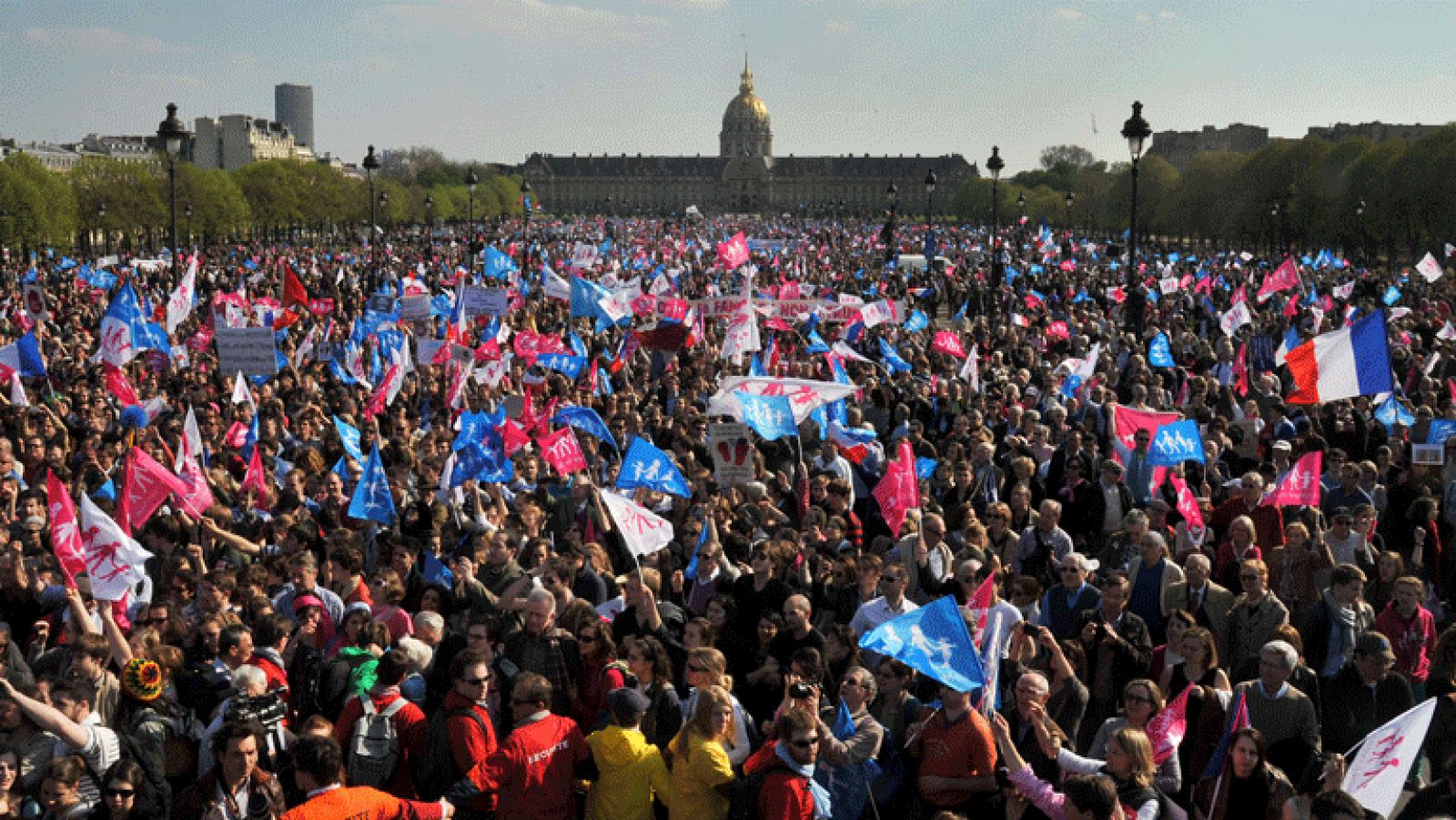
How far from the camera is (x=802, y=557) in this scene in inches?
336

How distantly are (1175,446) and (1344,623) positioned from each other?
156 inches

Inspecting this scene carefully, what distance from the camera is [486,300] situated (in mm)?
21906

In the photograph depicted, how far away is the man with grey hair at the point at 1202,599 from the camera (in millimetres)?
8078

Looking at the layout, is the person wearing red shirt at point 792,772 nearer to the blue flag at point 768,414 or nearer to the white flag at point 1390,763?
the white flag at point 1390,763

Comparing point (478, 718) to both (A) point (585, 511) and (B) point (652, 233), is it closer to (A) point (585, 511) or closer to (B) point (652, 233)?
(A) point (585, 511)

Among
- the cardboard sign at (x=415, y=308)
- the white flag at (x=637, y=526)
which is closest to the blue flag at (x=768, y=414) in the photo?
the white flag at (x=637, y=526)

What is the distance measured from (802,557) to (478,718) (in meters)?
2.95

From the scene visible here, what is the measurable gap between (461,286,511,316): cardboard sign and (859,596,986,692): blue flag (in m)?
16.1

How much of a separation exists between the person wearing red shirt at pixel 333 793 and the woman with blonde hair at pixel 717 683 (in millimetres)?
1275

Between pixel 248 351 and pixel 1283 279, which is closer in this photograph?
pixel 248 351

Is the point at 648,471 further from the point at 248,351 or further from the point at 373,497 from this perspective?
the point at 248,351

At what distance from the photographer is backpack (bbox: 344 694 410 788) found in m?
6.00

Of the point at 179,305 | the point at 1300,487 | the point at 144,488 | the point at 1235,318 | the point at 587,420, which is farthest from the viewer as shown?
the point at 1235,318

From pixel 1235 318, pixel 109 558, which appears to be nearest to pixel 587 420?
pixel 109 558
